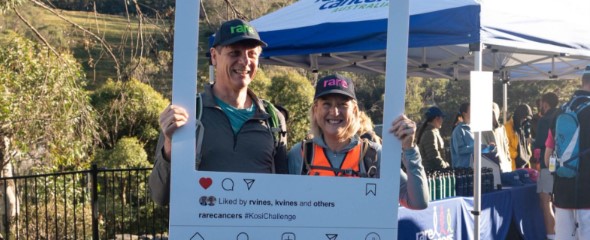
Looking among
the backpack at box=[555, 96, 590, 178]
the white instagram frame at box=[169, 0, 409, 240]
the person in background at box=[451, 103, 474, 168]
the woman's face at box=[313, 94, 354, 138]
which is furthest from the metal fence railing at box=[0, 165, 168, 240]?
the white instagram frame at box=[169, 0, 409, 240]

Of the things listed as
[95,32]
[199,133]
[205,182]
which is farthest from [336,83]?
[95,32]

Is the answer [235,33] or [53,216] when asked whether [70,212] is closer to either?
[53,216]

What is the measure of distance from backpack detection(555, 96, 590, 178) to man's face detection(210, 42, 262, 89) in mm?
4308

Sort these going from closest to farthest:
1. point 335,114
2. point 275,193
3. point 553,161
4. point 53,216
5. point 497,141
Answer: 1. point 275,193
2. point 335,114
3. point 553,161
4. point 53,216
5. point 497,141

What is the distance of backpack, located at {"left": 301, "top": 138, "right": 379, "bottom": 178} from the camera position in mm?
2971

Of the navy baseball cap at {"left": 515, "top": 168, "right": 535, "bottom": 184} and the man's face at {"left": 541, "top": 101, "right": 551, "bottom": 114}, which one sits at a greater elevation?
the man's face at {"left": 541, "top": 101, "right": 551, "bottom": 114}

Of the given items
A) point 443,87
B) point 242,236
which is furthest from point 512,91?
point 242,236

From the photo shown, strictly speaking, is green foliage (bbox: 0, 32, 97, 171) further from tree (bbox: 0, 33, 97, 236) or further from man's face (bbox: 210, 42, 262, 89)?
man's face (bbox: 210, 42, 262, 89)

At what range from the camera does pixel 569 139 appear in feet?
20.8

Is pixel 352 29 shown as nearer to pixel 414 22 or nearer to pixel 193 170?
pixel 414 22

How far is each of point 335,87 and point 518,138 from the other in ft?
26.5

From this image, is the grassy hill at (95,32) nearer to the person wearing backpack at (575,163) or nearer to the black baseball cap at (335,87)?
the person wearing backpack at (575,163)

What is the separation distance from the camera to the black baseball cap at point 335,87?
311cm

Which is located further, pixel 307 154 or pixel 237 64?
pixel 307 154
